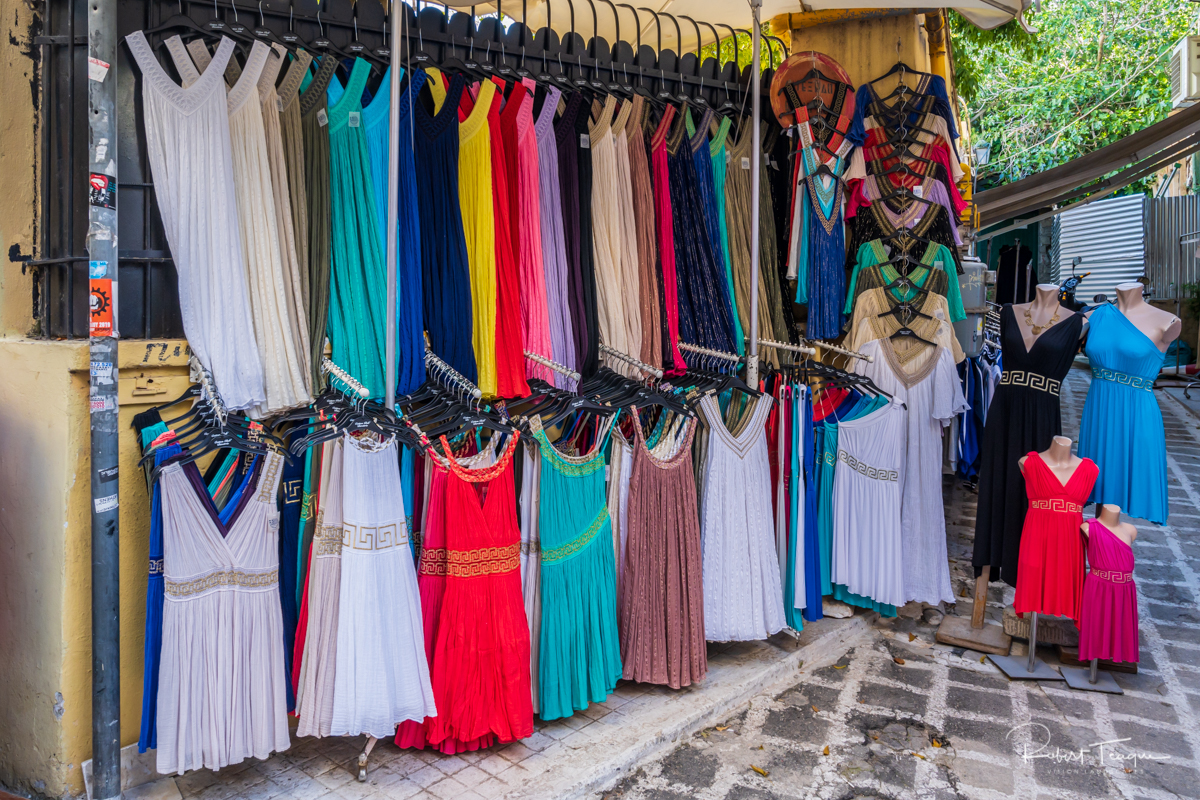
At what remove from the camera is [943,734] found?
314 centimetres

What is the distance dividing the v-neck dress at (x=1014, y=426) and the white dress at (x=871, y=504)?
47cm

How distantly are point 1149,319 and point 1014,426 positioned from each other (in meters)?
0.72

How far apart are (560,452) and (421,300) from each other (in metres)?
0.74

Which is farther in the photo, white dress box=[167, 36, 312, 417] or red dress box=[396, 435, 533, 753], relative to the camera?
red dress box=[396, 435, 533, 753]

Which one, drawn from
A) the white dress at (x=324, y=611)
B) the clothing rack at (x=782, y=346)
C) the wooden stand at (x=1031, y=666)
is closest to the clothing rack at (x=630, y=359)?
the clothing rack at (x=782, y=346)

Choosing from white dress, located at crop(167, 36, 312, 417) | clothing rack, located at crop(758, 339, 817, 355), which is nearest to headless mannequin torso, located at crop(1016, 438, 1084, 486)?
clothing rack, located at crop(758, 339, 817, 355)

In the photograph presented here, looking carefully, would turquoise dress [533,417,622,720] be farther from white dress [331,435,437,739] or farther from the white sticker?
the white sticker

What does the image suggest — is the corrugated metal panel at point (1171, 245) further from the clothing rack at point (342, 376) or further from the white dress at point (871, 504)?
the clothing rack at point (342, 376)

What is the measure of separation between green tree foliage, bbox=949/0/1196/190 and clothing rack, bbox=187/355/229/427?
12629 mm

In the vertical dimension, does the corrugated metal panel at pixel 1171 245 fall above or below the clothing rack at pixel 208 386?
above

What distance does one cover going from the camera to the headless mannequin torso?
350 centimetres

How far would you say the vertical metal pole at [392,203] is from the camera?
2.52 m

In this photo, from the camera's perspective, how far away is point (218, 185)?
2438 mm

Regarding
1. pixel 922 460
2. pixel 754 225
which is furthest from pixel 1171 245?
pixel 754 225
